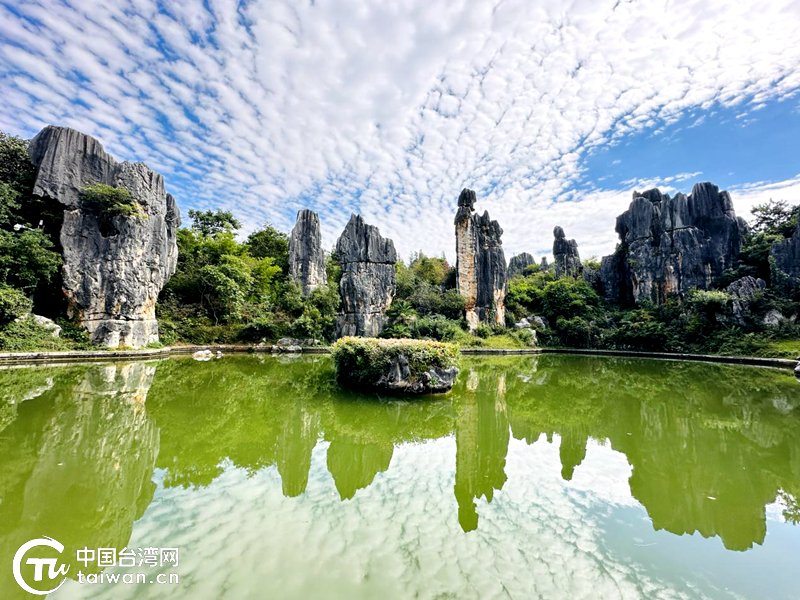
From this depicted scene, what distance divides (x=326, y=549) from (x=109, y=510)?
1.92 m

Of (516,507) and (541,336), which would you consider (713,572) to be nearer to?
(516,507)

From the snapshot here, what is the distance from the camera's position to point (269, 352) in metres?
19.4

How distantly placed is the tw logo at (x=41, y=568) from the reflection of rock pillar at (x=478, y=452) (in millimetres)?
2752

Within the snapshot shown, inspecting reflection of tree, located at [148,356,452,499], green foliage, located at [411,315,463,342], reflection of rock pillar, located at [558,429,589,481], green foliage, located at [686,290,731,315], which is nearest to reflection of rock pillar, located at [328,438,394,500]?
reflection of tree, located at [148,356,452,499]

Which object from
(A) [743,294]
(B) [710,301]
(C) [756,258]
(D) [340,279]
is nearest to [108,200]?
(D) [340,279]

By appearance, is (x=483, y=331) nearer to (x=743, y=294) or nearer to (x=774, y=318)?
(x=743, y=294)

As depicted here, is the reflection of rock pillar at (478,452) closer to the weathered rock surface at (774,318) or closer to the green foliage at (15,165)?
the weathered rock surface at (774,318)

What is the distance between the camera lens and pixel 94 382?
29.1 ft

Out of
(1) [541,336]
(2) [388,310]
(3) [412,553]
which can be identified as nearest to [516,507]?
(3) [412,553]

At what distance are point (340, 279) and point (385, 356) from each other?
50.8 ft

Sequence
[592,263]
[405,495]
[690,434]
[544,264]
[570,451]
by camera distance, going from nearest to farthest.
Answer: [405,495]
[570,451]
[690,434]
[592,263]
[544,264]

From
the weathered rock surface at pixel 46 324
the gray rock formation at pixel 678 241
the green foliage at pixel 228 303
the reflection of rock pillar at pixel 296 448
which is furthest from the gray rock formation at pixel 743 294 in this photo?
the weathered rock surface at pixel 46 324

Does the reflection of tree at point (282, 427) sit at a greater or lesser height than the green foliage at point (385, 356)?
lesser

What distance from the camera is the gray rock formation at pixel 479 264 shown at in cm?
2380
